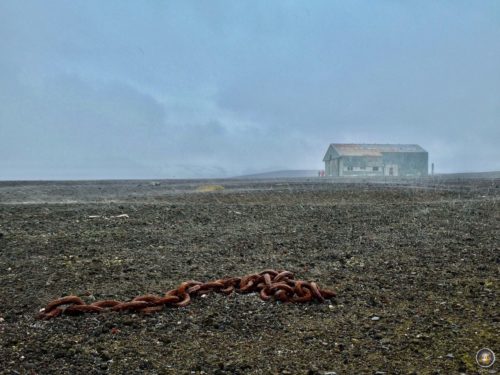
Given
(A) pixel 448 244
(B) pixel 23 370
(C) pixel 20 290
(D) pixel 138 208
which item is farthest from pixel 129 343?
(D) pixel 138 208

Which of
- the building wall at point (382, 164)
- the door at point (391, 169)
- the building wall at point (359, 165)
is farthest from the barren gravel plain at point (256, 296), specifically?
the door at point (391, 169)

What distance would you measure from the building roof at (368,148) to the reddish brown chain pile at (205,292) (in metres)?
51.2

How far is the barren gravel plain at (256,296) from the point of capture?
11.7ft

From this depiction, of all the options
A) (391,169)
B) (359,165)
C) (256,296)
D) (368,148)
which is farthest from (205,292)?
(368,148)

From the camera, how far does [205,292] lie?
5109mm

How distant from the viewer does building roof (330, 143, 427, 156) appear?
55.5 m

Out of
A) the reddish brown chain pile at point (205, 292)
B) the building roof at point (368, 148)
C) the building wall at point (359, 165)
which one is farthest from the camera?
the building roof at point (368, 148)

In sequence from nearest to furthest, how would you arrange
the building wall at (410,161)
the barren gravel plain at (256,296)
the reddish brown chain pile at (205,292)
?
1. the barren gravel plain at (256,296)
2. the reddish brown chain pile at (205,292)
3. the building wall at (410,161)

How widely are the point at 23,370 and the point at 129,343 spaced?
2.64 feet

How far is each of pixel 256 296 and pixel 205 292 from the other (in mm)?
567

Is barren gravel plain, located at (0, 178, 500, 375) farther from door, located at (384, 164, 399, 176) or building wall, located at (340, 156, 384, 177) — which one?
door, located at (384, 164, 399, 176)

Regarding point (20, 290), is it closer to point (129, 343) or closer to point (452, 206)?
point (129, 343)

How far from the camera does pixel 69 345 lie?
12.5ft

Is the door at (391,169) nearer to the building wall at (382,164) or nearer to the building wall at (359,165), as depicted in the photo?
the building wall at (382,164)
